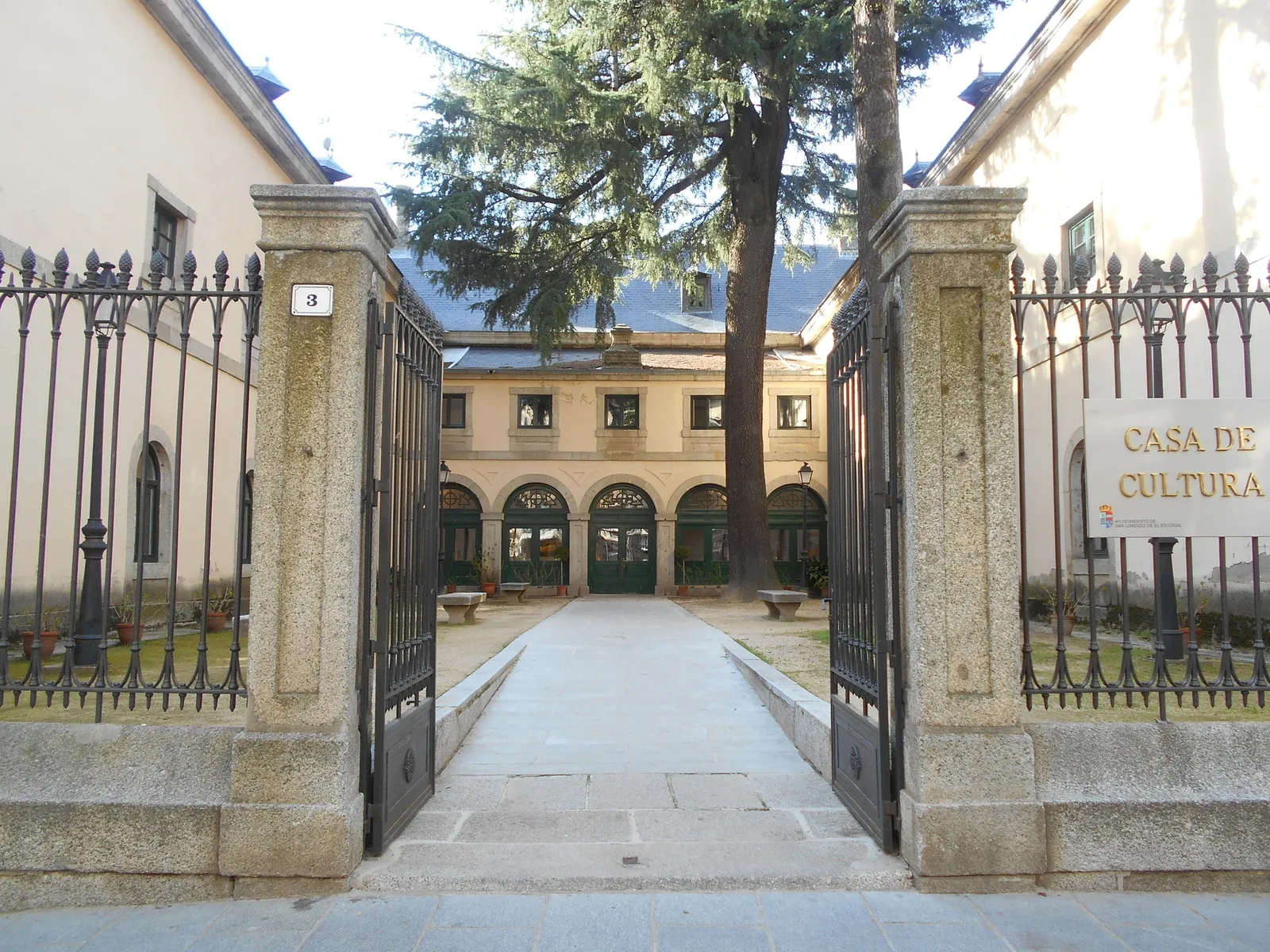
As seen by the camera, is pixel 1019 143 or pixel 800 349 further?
pixel 800 349

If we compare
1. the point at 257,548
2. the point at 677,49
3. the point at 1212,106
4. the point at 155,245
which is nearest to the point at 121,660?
the point at 257,548

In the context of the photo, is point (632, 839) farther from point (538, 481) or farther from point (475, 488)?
point (475, 488)

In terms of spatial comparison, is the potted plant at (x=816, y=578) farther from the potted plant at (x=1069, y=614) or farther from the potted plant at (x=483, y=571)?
the potted plant at (x=1069, y=614)

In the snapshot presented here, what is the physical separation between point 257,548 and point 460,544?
76.5 feet

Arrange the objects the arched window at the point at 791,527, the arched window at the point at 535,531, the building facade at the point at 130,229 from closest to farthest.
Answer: the building facade at the point at 130,229 → the arched window at the point at 791,527 → the arched window at the point at 535,531

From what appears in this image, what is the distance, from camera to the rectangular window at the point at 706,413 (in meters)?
27.0

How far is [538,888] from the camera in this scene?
11.5 ft

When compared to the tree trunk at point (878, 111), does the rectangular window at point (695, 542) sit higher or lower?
lower

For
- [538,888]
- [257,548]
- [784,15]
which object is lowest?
[538,888]

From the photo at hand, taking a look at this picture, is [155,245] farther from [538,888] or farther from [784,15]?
[538,888]

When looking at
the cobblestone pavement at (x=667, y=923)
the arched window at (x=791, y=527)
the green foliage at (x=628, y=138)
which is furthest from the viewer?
the arched window at (x=791, y=527)

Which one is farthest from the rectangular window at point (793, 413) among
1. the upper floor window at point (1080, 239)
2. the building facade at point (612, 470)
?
the upper floor window at point (1080, 239)

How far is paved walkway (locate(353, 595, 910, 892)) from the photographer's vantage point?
3.59 meters

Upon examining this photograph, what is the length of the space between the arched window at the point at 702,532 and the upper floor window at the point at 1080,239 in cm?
1524
